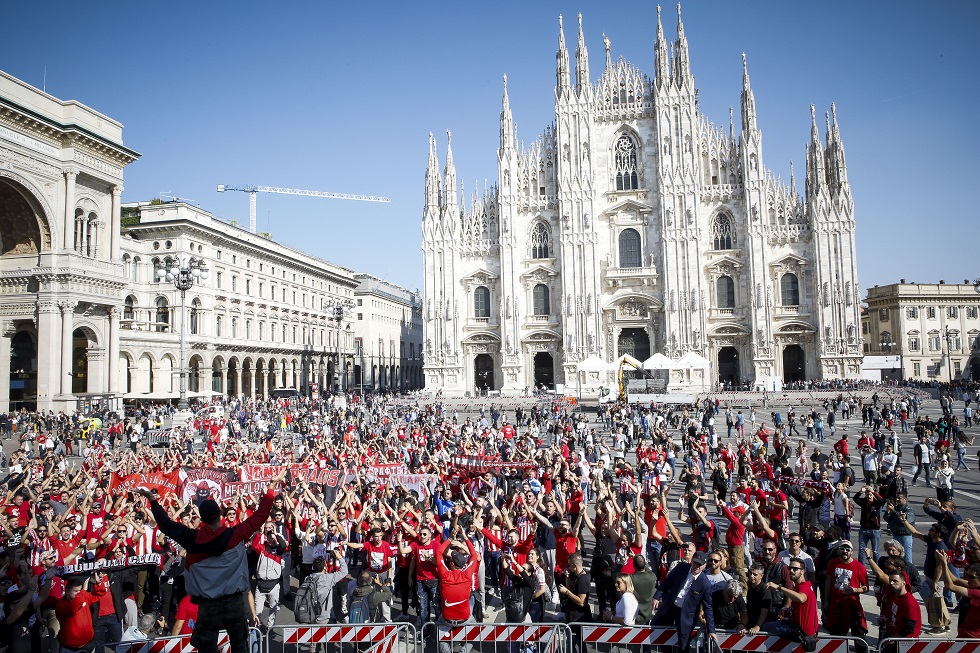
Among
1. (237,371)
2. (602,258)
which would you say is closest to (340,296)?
(237,371)

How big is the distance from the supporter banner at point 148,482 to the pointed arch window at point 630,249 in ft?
144

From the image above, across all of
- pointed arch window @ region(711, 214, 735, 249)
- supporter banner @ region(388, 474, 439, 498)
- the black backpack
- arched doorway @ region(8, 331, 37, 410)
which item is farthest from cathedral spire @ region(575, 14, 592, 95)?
the black backpack

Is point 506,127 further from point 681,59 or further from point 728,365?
point 728,365

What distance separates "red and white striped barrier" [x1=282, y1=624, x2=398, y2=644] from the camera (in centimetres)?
651

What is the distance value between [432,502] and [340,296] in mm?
66862

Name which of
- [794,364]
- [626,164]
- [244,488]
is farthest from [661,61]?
[244,488]

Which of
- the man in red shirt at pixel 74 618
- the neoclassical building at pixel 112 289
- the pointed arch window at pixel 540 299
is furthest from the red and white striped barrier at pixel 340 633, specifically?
the pointed arch window at pixel 540 299

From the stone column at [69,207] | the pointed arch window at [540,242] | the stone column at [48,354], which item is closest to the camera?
the stone column at [48,354]

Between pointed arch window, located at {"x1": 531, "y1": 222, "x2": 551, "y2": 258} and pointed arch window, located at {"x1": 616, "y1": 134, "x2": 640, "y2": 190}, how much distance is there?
6.47 m

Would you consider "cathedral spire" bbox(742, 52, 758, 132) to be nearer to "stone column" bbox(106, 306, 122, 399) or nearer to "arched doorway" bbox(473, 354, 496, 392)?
"arched doorway" bbox(473, 354, 496, 392)

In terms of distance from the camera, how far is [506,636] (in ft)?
21.4

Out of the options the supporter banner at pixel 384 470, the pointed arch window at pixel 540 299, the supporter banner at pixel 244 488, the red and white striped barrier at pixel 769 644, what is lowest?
the red and white striped barrier at pixel 769 644

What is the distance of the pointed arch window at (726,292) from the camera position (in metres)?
53.4

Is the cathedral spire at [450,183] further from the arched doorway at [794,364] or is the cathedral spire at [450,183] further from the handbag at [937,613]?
the handbag at [937,613]
